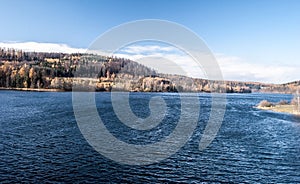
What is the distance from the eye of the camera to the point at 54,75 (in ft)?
648

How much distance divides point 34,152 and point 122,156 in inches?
377

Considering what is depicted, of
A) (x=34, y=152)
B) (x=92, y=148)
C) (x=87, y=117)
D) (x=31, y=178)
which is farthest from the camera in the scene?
(x=87, y=117)

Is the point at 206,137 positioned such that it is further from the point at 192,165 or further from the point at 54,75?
the point at 54,75

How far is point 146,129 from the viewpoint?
48.5 metres

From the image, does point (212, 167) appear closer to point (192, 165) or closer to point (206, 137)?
point (192, 165)

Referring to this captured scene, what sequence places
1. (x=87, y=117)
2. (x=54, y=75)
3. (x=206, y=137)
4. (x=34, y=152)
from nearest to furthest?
(x=34, y=152) → (x=206, y=137) → (x=87, y=117) → (x=54, y=75)

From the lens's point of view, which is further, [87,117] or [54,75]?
[54,75]

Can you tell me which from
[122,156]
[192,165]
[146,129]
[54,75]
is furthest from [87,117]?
[54,75]

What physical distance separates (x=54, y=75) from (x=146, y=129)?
16410cm

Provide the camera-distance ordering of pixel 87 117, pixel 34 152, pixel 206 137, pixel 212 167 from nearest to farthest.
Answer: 1. pixel 212 167
2. pixel 34 152
3. pixel 206 137
4. pixel 87 117

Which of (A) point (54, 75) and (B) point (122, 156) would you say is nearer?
(B) point (122, 156)

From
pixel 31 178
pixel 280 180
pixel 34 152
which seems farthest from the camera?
pixel 34 152

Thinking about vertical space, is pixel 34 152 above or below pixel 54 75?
below

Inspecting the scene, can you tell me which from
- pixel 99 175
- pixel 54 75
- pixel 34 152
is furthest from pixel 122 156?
pixel 54 75
